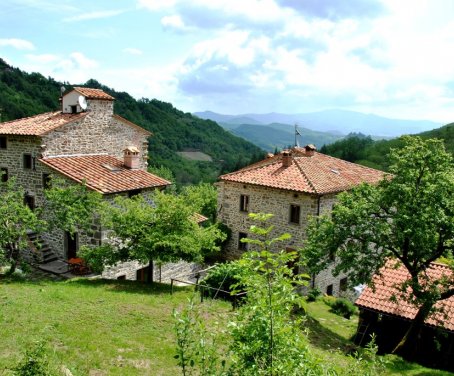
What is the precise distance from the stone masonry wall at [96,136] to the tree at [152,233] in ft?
19.1

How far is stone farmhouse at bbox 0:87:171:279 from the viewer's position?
69.1 feet

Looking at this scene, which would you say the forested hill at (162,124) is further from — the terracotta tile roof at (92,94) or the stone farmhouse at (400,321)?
the stone farmhouse at (400,321)

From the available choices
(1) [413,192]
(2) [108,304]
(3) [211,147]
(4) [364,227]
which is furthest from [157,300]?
(3) [211,147]

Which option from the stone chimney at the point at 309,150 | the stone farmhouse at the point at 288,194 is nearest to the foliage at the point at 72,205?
the stone farmhouse at the point at 288,194

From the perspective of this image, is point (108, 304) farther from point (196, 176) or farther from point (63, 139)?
point (196, 176)

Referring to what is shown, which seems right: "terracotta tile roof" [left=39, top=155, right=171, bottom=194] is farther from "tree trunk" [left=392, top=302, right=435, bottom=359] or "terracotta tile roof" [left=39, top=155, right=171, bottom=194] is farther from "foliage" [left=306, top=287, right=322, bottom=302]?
"tree trunk" [left=392, top=302, right=435, bottom=359]

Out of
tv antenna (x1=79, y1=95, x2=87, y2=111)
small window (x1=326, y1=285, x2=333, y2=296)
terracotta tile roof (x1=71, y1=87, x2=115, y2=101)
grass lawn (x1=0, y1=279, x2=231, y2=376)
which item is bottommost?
small window (x1=326, y1=285, x2=333, y2=296)

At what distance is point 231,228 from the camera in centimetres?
2956

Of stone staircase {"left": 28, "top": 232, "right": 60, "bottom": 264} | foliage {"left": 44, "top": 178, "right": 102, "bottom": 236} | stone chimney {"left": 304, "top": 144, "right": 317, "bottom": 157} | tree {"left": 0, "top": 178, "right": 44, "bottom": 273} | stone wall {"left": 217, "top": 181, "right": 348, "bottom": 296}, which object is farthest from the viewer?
stone chimney {"left": 304, "top": 144, "right": 317, "bottom": 157}

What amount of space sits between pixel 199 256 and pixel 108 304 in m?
4.98

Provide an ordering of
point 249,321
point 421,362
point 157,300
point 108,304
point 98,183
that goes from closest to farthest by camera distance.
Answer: point 249,321, point 108,304, point 157,300, point 421,362, point 98,183

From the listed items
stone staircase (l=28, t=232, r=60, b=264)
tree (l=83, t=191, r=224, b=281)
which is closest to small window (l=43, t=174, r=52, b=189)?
stone staircase (l=28, t=232, r=60, b=264)

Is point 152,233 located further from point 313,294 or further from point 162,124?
point 162,124

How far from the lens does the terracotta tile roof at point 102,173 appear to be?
20.4 metres
